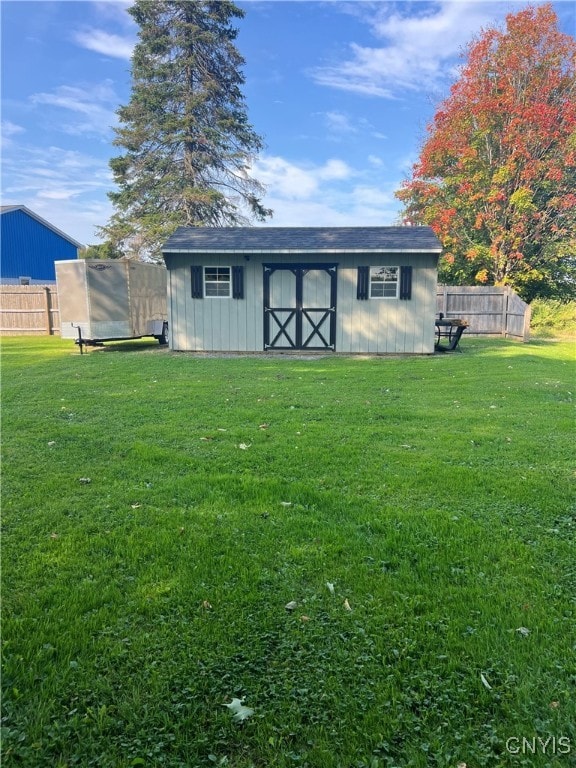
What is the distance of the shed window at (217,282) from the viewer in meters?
12.7

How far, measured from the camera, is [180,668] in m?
1.88

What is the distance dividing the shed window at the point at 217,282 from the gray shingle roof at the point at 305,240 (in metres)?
0.64

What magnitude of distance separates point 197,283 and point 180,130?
1632 cm

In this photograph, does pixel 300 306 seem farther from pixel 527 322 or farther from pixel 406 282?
pixel 527 322

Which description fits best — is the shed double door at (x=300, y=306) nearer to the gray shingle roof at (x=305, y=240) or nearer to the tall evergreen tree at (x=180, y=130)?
the gray shingle roof at (x=305, y=240)

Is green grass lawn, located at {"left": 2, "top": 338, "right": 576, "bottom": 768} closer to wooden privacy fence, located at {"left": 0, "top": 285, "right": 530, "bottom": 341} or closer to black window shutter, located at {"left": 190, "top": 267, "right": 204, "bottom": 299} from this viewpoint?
black window shutter, located at {"left": 190, "top": 267, "right": 204, "bottom": 299}

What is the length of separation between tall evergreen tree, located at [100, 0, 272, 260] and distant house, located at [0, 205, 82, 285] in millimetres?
4827

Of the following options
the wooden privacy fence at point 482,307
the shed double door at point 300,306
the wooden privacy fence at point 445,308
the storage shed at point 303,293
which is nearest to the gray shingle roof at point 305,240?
the storage shed at point 303,293

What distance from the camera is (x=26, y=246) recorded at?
27.0m

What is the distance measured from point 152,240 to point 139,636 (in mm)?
24824

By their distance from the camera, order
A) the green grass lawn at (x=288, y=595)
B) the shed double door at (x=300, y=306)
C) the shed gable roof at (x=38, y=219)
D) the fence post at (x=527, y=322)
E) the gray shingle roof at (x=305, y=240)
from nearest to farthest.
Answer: the green grass lawn at (x=288, y=595), the gray shingle roof at (x=305, y=240), the shed double door at (x=300, y=306), the fence post at (x=527, y=322), the shed gable roof at (x=38, y=219)

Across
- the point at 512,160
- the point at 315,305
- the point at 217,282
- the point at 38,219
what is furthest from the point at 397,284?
the point at 38,219

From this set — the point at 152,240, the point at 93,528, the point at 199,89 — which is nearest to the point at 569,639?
the point at 93,528

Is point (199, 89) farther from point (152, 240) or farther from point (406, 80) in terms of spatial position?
point (406, 80)
